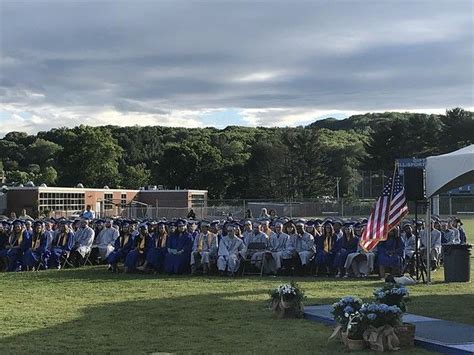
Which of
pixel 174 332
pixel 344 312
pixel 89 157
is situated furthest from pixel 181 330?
pixel 89 157

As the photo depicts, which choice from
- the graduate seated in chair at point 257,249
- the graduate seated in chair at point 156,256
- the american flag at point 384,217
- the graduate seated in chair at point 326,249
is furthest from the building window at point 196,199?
the american flag at point 384,217

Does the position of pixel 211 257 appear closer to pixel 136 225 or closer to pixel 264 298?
pixel 136 225

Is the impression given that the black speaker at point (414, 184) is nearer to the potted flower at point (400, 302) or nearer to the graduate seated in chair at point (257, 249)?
the graduate seated in chair at point (257, 249)

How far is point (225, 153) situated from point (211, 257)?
87.6m

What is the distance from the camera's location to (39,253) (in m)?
21.3

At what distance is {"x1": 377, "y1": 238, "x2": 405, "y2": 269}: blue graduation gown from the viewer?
58.2ft

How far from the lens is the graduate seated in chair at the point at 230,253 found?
62.7 feet

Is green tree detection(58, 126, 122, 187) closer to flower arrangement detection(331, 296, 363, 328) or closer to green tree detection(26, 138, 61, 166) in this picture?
green tree detection(26, 138, 61, 166)

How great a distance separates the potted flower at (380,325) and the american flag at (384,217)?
696cm

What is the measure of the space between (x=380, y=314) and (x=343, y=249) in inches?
398

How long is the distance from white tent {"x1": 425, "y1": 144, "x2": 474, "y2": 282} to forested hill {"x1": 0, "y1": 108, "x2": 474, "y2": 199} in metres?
66.9

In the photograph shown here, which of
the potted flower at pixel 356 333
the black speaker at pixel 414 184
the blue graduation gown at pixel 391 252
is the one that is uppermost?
the black speaker at pixel 414 184

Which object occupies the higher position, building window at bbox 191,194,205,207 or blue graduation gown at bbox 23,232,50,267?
building window at bbox 191,194,205,207

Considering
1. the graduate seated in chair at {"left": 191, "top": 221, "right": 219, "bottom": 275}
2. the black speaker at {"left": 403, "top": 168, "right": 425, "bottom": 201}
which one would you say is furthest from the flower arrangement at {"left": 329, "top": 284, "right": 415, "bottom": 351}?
the graduate seated in chair at {"left": 191, "top": 221, "right": 219, "bottom": 275}
